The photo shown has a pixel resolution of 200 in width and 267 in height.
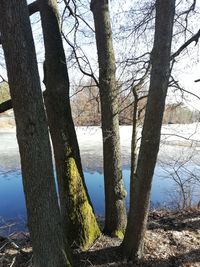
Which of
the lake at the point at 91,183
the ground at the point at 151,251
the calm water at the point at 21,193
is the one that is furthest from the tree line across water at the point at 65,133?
the calm water at the point at 21,193

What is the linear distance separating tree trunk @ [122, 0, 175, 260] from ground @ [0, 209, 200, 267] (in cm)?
21

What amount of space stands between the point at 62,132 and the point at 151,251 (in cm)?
205

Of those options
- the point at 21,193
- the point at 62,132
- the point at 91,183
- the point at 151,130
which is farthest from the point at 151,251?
the point at 91,183

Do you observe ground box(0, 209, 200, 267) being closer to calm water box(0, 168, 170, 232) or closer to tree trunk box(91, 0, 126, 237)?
tree trunk box(91, 0, 126, 237)

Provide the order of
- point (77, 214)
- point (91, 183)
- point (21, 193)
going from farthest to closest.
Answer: point (91, 183)
point (21, 193)
point (77, 214)

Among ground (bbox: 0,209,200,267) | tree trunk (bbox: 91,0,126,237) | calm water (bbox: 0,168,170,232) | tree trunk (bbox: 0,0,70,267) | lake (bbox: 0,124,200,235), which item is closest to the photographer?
tree trunk (bbox: 0,0,70,267)

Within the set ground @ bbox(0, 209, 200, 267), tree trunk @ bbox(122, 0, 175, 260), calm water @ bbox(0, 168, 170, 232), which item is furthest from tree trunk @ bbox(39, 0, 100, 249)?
calm water @ bbox(0, 168, 170, 232)

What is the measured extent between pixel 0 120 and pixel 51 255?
109ft

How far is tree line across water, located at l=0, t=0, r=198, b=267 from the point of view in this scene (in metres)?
3.03

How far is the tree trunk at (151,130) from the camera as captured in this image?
10.9 ft

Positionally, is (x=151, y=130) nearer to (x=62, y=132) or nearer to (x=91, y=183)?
(x=62, y=132)

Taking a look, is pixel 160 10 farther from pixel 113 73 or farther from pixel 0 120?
pixel 0 120

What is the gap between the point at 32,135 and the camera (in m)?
3.11

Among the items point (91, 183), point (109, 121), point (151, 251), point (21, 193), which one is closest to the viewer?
point (151, 251)
